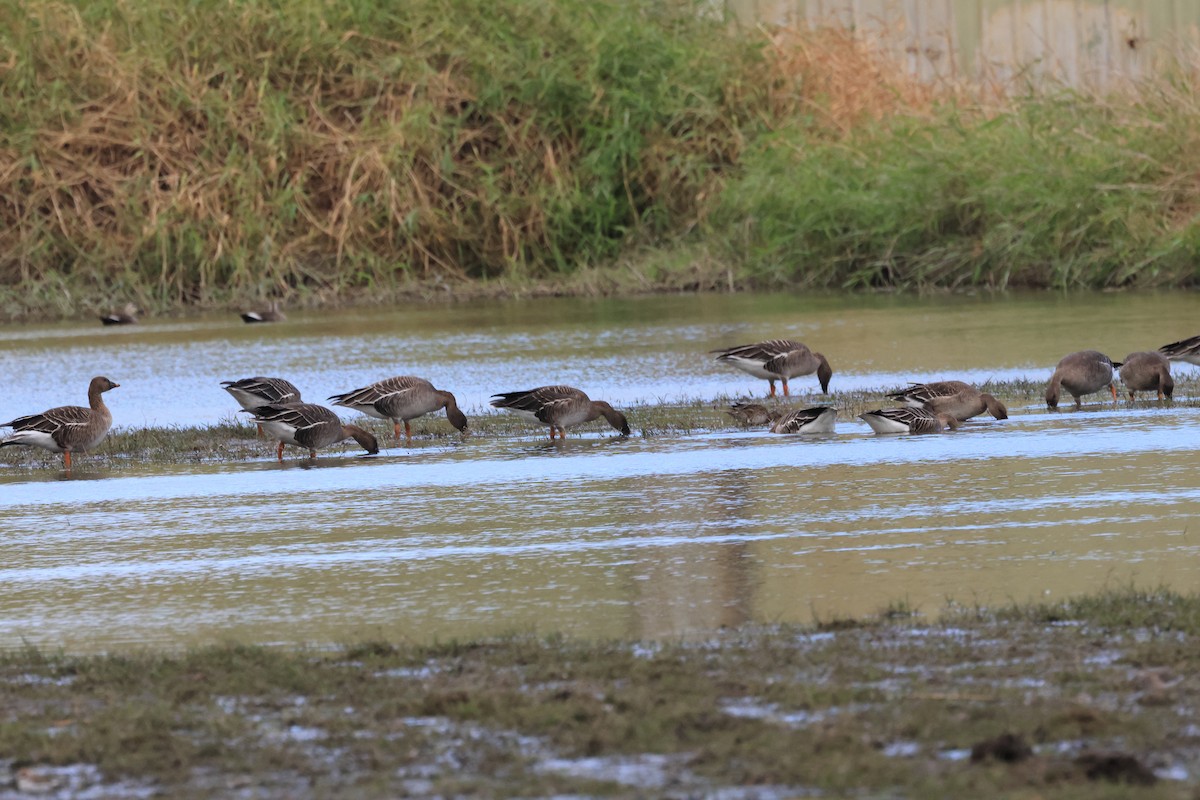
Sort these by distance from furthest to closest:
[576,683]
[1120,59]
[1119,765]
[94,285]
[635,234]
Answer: [1120,59] → [635,234] → [94,285] → [576,683] → [1119,765]

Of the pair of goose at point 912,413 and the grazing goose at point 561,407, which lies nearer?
the pair of goose at point 912,413

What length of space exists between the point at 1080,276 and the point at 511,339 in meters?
6.36

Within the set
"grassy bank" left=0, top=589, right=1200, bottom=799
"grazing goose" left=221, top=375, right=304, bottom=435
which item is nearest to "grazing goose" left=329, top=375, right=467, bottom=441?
"grazing goose" left=221, top=375, right=304, bottom=435

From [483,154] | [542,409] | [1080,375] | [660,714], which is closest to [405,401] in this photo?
[542,409]

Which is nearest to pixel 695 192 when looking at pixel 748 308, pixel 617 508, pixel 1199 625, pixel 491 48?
pixel 491 48

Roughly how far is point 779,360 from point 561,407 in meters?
2.19

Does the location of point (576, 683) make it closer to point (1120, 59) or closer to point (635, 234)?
point (635, 234)

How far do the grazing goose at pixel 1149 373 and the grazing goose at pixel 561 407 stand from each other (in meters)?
3.21

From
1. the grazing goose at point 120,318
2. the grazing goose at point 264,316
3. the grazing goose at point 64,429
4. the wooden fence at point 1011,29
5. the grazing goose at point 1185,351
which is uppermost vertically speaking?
the wooden fence at point 1011,29

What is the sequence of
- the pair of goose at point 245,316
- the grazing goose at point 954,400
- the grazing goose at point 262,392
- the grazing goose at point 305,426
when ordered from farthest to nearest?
the pair of goose at point 245,316 < the grazing goose at point 262,392 < the grazing goose at point 954,400 < the grazing goose at point 305,426

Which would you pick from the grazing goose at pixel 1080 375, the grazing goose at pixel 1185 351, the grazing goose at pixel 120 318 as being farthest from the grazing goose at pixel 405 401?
the grazing goose at pixel 120 318

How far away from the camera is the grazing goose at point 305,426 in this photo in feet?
35.4

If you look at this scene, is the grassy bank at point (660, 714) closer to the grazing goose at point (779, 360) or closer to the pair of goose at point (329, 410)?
the pair of goose at point (329, 410)

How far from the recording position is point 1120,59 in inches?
1139
